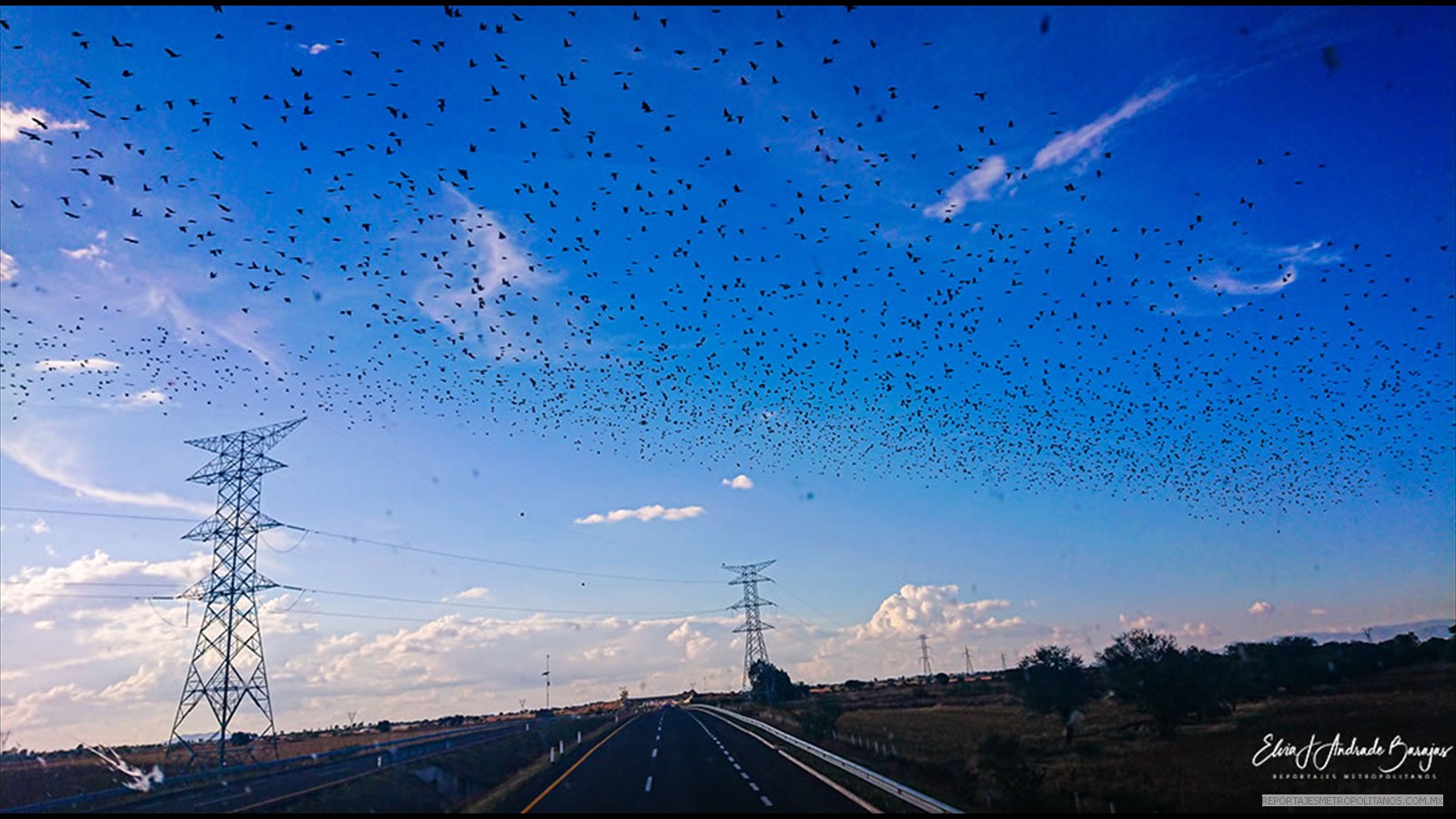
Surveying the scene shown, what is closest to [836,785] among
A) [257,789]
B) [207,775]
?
[257,789]

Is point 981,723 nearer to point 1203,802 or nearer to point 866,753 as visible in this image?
point 866,753

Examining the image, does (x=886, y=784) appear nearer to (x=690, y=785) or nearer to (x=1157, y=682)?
(x=690, y=785)

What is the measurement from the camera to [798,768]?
102 feet

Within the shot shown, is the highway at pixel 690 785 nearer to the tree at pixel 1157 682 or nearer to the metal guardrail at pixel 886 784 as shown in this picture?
the metal guardrail at pixel 886 784

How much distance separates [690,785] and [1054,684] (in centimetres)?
4008

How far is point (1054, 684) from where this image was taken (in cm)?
5847

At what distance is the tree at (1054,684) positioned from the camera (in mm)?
57844

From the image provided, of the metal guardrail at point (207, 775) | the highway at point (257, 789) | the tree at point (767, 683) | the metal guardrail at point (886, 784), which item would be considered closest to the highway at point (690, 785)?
the metal guardrail at point (886, 784)

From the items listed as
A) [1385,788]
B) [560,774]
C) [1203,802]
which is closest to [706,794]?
[560,774]

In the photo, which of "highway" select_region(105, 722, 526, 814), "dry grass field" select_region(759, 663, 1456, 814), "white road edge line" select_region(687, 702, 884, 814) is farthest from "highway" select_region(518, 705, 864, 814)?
"highway" select_region(105, 722, 526, 814)

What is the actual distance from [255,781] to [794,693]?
122749 mm

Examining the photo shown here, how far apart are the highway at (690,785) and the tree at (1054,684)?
24221 millimetres

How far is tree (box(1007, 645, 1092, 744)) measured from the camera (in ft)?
190

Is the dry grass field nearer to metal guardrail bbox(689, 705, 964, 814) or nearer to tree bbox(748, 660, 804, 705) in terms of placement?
metal guardrail bbox(689, 705, 964, 814)
